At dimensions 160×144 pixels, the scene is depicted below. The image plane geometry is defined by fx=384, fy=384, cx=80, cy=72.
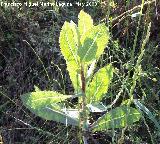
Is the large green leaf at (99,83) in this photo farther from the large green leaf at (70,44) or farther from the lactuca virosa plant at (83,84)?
the large green leaf at (70,44)

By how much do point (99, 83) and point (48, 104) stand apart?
24cm

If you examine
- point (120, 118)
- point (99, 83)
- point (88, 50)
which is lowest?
point (120, 118)

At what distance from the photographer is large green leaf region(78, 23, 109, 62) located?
146cm

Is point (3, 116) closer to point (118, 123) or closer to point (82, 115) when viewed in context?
point (82, 115)

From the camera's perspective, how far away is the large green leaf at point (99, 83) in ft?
5.29

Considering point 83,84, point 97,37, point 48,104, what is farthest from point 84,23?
point 48,104

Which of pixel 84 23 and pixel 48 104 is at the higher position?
pixel 84 23

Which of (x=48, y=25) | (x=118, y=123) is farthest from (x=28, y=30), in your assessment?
(x=118, y=123)

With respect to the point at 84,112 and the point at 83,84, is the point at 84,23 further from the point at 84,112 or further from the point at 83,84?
the point at 84,112

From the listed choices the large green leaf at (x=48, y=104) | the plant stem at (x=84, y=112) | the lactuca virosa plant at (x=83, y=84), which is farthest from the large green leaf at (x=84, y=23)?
the large green leaf at (x=48, y=104)

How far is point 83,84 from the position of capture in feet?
5.13

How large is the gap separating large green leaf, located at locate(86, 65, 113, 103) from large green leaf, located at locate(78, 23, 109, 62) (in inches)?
5.0

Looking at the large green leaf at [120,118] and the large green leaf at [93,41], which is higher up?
the large green leaf at [93,41]

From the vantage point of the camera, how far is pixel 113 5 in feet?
7.79
